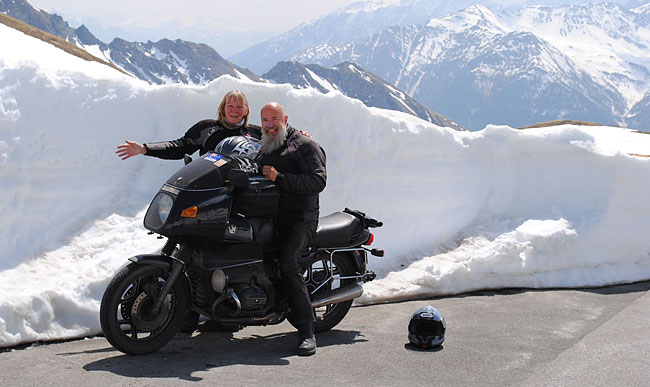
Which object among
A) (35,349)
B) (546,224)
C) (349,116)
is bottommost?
(35,349)

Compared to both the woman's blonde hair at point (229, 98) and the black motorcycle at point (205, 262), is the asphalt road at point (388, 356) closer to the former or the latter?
the black motorcycle at point (205, 262)

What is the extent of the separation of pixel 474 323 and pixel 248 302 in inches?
102

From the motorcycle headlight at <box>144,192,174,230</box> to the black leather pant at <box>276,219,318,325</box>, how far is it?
1099 millimetres

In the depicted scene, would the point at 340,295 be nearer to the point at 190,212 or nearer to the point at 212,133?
the point at 190,212

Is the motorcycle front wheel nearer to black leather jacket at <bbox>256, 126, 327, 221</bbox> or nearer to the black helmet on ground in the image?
black leather jacket at <bbox>256, 126, 327, 221</bbox>

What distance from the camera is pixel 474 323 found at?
6809 mm

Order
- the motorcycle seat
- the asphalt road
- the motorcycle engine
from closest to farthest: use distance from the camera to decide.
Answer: the asphalt road < the motorcycle engine < the motorcycle seat

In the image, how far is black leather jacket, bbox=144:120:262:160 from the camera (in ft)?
21.7

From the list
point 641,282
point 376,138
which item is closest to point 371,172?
point 376,138

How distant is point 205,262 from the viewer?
5.41 meters

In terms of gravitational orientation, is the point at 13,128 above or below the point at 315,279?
above

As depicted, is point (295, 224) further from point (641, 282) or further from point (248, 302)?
point (641, 282)

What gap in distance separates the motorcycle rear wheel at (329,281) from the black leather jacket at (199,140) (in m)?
1.46

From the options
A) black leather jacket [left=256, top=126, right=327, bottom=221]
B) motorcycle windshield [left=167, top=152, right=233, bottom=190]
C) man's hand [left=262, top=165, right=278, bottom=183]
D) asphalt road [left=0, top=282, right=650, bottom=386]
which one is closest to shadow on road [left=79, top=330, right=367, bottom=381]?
asphalt road [left=0, top=282, right=650, bottom=386]
